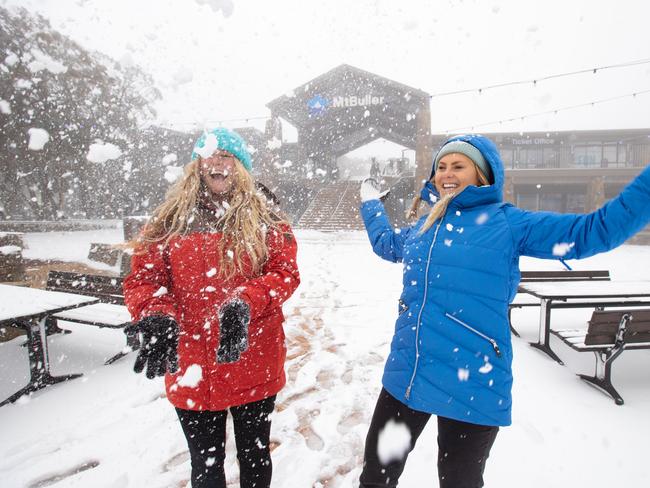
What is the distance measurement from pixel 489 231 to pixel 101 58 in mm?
24229

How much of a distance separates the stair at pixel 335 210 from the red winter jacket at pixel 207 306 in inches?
624

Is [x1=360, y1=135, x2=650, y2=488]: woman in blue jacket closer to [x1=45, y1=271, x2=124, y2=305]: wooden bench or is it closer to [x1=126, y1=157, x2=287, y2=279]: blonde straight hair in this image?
[x1=126, y1=157, x2=287, y2=279]: blonde straight hair

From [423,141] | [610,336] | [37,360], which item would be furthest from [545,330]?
[423,141]

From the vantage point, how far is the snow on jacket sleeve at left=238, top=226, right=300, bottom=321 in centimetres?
154

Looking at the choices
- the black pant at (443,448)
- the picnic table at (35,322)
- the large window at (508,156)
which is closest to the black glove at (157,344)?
the black pant at (443,448)

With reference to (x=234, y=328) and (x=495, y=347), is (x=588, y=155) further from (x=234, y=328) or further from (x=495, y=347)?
(x=234, y=328)

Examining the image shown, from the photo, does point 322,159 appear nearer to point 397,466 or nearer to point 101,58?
Answer: point 101,58

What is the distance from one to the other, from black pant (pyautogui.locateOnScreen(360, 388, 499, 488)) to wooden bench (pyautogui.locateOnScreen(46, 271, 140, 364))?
3.29 meters

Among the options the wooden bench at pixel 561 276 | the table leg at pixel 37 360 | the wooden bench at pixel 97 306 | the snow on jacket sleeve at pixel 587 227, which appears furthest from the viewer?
the wooden bench at pixel 561 276

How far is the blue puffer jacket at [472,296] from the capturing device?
1488mm

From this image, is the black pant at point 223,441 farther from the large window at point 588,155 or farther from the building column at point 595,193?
the large window at point 588,155

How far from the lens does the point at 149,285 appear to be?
1652 mm

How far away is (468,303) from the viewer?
5.13 ft

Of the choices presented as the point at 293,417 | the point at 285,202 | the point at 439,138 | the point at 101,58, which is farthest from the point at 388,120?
the point at 293,417
